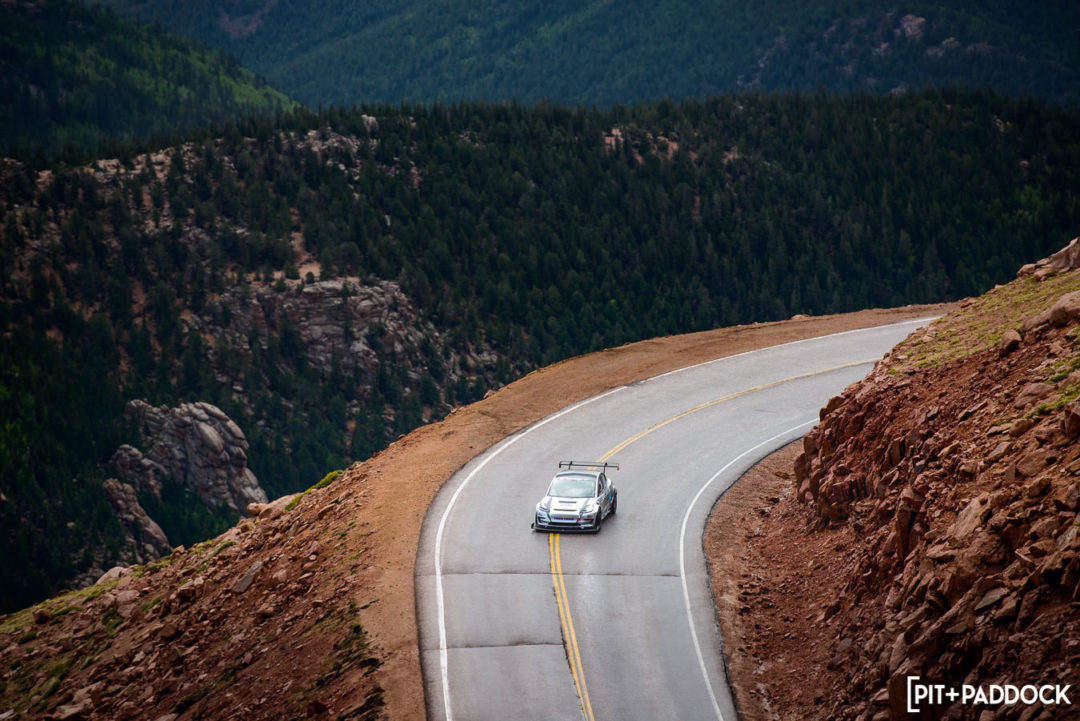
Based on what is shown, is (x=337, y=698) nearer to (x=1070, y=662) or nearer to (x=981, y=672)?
(x=981, y=672)

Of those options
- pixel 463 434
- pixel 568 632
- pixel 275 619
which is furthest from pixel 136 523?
pixel 568 632

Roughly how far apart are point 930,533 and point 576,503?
39.6 ft

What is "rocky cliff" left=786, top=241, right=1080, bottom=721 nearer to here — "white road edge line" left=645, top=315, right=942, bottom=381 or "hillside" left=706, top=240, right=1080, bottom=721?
"hillside" left=706, top=240, right=1080, bottom=721

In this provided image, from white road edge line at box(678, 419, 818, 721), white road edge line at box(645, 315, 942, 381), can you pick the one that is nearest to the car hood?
white road edge line at box(678, 419, 818, 721)

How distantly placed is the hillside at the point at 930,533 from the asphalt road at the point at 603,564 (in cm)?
130

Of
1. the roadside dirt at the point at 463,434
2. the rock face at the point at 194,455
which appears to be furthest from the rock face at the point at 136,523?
the roadside dirt at the point at 463,434

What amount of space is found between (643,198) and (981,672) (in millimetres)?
107868

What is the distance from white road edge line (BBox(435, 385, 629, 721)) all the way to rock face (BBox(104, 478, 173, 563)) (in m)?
50.3

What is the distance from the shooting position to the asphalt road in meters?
23.2

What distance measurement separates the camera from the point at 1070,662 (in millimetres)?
15867

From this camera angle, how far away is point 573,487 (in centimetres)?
3231

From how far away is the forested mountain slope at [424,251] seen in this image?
9456 cm

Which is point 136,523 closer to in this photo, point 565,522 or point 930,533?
point 565,522

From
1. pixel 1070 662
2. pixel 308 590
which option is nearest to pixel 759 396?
pixel 308 590
